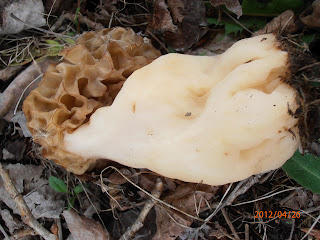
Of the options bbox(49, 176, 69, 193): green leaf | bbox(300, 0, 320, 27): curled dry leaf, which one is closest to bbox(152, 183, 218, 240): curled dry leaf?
bbox(49, 176, 69, 193): green leaf

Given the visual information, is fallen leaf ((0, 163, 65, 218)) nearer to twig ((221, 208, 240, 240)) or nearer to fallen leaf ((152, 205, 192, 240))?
fallen leaf ((152, 205, 192, 240))

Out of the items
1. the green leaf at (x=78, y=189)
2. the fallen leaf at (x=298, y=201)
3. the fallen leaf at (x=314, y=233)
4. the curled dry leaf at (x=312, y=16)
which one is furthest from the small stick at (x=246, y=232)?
the curled dry leaf at (x=312, y=16)

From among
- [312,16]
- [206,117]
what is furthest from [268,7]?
[206,117]

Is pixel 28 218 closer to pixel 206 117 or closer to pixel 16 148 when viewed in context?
pixel 16 148

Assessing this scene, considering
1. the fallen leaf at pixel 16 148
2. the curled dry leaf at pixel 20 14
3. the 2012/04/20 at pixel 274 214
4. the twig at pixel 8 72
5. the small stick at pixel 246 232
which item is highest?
the curled dry leaf at pixel 20 14

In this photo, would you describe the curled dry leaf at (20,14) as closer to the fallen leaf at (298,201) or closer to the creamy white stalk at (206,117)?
the creamy white stalk at (206,117)

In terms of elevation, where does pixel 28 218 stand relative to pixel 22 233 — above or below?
above

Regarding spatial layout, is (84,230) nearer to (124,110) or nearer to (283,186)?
(124,110)
